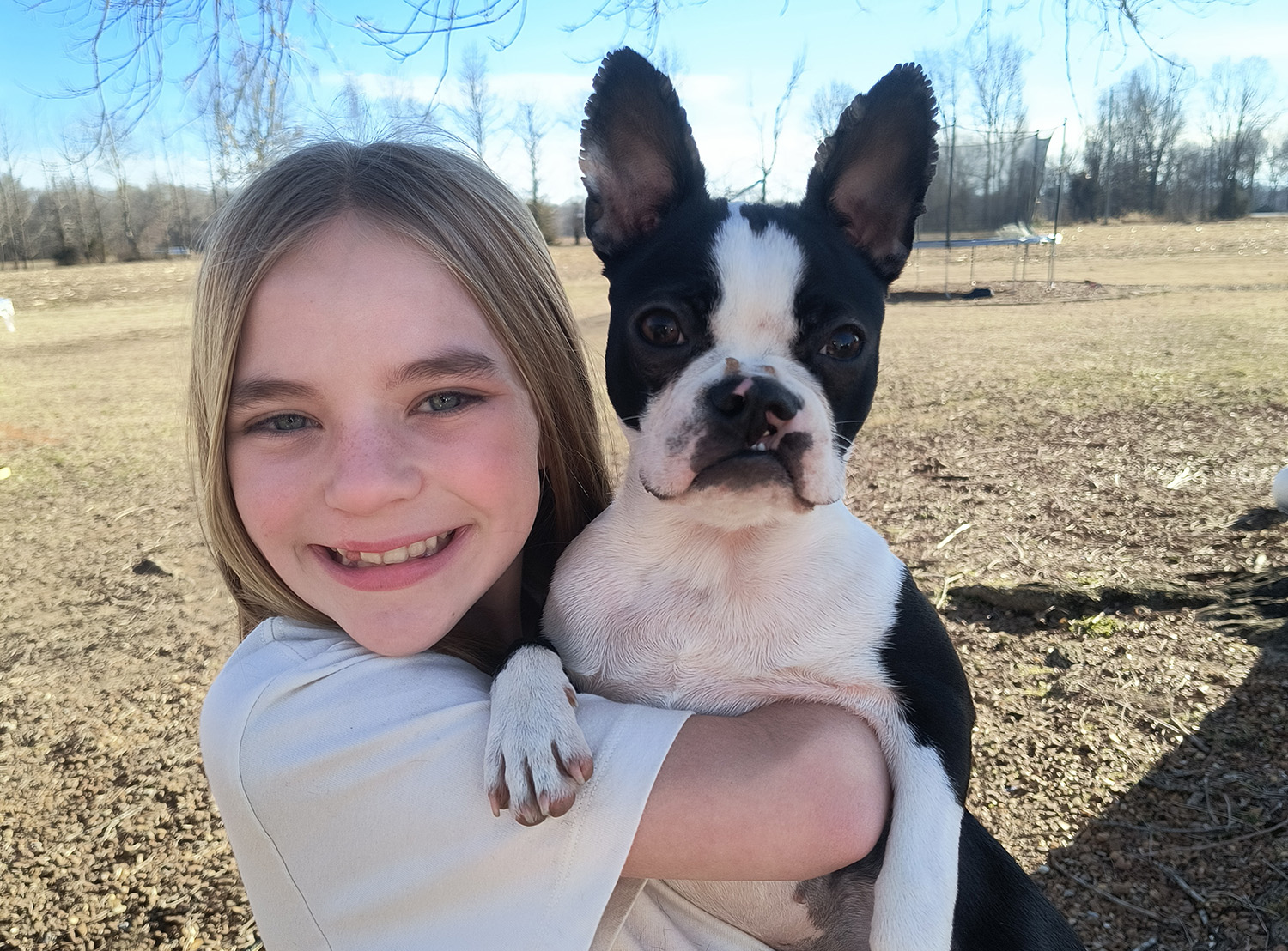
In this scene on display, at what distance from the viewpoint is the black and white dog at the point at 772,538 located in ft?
6.16

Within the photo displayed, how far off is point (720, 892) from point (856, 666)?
557mm

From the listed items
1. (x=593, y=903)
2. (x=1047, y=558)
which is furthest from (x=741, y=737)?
(x=1047, y=558)

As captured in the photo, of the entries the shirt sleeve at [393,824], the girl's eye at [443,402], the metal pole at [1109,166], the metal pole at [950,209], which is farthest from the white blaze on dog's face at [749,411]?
the metal pole at [1109,166]

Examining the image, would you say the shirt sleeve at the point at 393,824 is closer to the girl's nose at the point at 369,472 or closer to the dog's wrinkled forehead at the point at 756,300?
the girl's nose at the point at 369,472

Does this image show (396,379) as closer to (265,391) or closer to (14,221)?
(265,391)

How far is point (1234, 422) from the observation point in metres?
7.29

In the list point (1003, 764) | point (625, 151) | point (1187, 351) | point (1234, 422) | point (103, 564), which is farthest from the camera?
point (1187, 351)

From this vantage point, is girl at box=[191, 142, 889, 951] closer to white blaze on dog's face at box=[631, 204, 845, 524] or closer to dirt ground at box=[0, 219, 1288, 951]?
white blaze on dog's face at box=[631, 204, 845, 524]

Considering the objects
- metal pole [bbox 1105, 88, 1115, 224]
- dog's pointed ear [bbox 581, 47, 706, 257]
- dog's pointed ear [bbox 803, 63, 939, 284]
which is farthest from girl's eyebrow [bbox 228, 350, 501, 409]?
metal pole [bbox 1105, 88, 1115, 224]

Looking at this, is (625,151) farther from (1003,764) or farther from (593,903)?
(1003,764)

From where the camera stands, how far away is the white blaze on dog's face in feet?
6.14

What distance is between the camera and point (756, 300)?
207 centimetres

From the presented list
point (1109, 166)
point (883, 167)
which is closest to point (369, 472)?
point (883, 167)

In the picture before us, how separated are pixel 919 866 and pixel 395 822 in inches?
37.9
